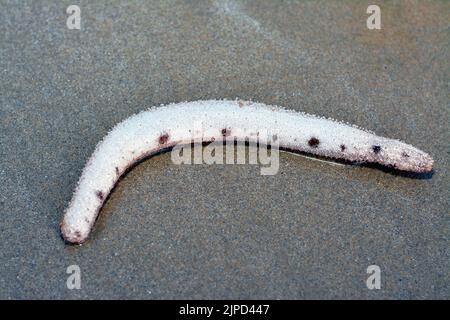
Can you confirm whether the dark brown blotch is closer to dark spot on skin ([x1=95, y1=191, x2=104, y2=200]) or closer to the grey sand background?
dark spot on skin ([x1=95, y1=191, x2=104, y2=200])

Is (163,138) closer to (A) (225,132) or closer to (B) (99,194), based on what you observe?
(A) (225,132)

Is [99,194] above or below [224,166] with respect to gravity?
below

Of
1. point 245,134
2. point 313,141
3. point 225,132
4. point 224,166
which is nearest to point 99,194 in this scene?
point 224,166

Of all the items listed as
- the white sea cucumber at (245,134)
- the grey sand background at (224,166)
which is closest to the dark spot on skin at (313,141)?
the white sea cucumber at (245,134)

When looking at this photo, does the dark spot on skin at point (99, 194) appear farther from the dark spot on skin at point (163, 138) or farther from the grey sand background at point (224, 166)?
the dark spot on skin at point (163, 138)

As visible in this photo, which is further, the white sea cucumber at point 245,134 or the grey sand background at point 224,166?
the white sea cucumber at point 245,134

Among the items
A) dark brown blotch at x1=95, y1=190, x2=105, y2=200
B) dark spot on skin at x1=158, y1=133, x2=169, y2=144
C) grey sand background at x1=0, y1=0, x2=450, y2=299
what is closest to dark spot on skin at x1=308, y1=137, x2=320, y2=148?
grey sand background at x1=0, y1=0, x2=450, y2=299

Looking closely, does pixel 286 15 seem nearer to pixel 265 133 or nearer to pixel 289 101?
pixel 289 101

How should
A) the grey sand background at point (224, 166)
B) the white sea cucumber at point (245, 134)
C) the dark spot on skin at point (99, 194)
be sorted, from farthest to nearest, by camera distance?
the white sea cucumber at point (245, 134)
the dark spot on skin at point (99, 194)
the grey sand background at point (224, 166)

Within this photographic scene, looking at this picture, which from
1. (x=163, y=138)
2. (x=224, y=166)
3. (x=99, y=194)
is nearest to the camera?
(x=99, y=194)

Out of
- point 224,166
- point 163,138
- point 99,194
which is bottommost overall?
point 99,194

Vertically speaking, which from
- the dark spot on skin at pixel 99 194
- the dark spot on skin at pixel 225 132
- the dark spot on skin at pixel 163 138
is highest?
the dark spot on skin at pixel 225 132
